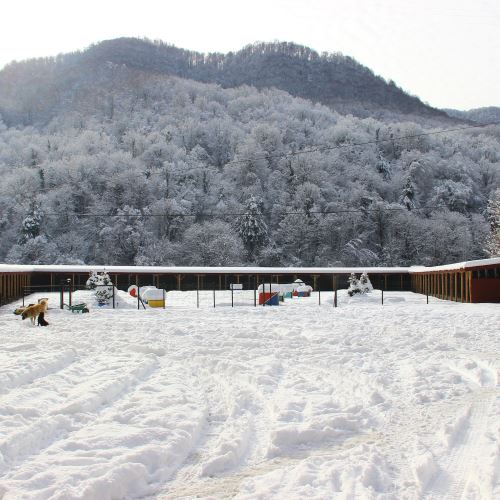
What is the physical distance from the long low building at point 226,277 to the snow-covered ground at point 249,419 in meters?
20.0

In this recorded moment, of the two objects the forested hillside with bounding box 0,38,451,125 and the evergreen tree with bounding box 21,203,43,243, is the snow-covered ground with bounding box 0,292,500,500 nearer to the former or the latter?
the evergreen tree with bounding box 21,203,43,243

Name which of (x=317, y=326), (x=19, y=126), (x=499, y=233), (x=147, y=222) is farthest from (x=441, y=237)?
(x=19, y=126)

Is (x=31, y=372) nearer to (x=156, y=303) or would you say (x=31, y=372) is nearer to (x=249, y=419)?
(x=249, y=419)

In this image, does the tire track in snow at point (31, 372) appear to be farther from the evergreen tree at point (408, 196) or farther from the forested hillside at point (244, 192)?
the evergreen tree at point (408, 196)

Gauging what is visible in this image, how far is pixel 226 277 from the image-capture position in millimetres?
45812

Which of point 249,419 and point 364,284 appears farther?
point 364,284

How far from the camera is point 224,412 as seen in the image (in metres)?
6.63

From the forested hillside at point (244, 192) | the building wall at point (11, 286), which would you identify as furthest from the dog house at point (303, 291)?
the forested hillside at point (244, 192)

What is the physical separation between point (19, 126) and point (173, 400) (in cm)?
12367

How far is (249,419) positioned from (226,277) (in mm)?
39585

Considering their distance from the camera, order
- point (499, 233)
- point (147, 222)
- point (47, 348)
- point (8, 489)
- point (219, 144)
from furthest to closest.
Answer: point (219, 144) → point (147, 222) → point (499, 233) → point (47, 348) → point (8, 489)

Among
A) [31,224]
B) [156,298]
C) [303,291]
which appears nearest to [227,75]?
[31,224]

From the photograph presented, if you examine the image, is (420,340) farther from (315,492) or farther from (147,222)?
(147,222)

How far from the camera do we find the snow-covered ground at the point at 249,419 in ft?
14.6
